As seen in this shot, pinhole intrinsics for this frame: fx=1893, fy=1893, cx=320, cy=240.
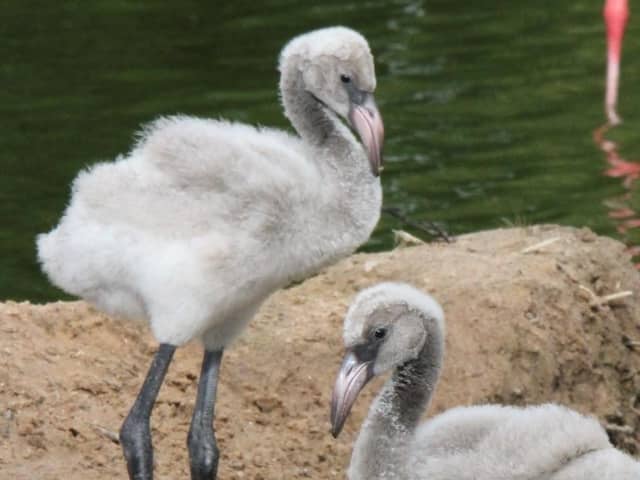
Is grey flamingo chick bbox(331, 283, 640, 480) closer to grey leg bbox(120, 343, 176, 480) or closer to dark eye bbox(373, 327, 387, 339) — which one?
dark eye bbox(373, 327, 387, 339)

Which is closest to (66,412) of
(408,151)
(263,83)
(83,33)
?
(408,151)

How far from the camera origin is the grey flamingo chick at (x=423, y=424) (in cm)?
575

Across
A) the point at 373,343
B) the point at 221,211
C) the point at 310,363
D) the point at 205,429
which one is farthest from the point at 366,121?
the point at 310,363

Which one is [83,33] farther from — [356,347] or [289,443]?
[356,347]

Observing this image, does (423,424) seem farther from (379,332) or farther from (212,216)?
(212,216)

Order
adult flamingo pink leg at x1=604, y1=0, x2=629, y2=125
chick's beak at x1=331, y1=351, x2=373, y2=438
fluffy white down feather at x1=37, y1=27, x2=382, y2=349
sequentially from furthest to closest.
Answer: adult flamingo pink leg at x1=604, y1=0, x2=629, y2=125
chick's beak at x1=331, y1=351, x2=373, y2=438
fluffy white down feather at x1=37, y1=27, x2=382, y2=349

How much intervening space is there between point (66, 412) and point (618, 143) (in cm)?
595

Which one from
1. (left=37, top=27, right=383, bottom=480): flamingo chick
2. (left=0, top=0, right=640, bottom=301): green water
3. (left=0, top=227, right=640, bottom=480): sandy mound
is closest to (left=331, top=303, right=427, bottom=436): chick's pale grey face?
(left=37, top=27, right=383, bottom=480): flamingo chick

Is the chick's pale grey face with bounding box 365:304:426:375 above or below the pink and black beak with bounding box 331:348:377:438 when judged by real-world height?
above

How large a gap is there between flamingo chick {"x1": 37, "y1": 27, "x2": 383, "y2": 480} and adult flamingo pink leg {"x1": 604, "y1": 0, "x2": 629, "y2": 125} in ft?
19.7

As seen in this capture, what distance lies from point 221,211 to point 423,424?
1.00 metres

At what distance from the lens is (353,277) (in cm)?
797

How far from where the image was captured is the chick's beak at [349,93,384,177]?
240 inches

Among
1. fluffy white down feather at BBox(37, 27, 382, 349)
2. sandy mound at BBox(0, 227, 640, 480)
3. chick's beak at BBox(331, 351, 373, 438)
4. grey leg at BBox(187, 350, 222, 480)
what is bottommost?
sandy mound at BBox(0, 227, 640, 480)
